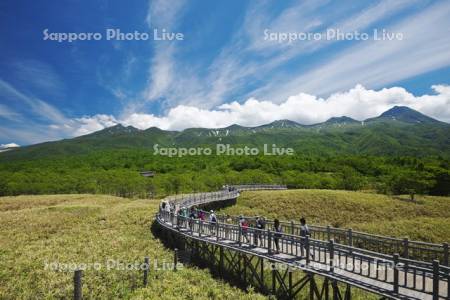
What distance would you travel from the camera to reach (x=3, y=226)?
111ft

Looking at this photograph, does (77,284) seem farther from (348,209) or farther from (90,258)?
(348,209)

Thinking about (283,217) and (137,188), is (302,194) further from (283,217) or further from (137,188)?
(137,188)

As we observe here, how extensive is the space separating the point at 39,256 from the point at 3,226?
16241 mm

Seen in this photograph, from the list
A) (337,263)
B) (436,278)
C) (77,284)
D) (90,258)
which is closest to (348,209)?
(337,263)

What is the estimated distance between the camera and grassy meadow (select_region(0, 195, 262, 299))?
52.1 ft

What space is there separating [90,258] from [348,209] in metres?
44.0

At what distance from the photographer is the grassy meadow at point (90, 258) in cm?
1588

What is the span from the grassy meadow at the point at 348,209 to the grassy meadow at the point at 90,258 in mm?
23995

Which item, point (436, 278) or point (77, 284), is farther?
point (77, 284)

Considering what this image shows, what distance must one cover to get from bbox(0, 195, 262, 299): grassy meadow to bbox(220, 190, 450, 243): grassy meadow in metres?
24.0

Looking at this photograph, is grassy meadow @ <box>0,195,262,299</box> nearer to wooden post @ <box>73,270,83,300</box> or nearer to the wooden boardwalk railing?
the wooden boardwalk railing

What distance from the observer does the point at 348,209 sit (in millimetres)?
53781

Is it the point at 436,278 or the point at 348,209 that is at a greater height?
the point at 436,278

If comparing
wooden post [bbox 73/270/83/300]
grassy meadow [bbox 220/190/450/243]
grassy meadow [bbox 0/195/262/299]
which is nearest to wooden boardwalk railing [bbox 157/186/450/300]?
grassy meadow [bbox 0/195/262/299]
